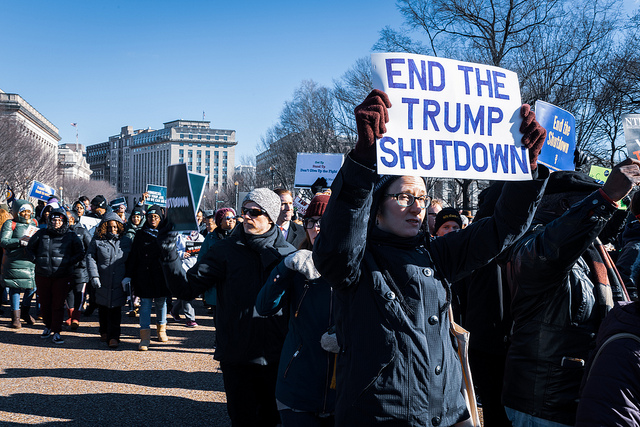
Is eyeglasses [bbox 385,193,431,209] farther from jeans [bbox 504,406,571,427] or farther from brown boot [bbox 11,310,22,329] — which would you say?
brown boot [bbox 11,310,22,329]

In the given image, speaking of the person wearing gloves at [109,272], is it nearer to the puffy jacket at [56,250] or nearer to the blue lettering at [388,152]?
the puffy jacket at [56,250]

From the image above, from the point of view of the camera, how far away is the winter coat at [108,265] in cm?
900

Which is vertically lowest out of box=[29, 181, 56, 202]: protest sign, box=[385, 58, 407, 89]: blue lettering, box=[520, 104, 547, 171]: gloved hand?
box=[520, 104, 547, 171]: gloved hand

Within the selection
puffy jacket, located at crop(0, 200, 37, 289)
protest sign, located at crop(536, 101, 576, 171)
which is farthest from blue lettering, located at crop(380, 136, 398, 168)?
puffy jacket, located at crop(0, 200, 37, 289)

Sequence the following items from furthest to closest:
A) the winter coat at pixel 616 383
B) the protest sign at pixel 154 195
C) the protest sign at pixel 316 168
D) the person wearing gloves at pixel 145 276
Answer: the protest sign at pixel 316 168 < the person wearing gloves at pixel 145 276 < the protest sign at pixel 154 195 < the winter coat at pixel 616 383

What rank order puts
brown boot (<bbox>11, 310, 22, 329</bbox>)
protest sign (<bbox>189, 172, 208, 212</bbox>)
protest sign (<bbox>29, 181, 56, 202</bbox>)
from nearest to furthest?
protest sign (<bbox>189, 172, 208, 212</bbox>) → brown boot (<bbox>11, 310, 22, 329</bbox>) → protest sign (<bbox>29, 181, 56, 202</bbox>)

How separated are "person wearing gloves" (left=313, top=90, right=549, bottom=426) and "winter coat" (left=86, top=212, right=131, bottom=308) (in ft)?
24.2

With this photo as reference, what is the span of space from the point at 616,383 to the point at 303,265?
1.84 m

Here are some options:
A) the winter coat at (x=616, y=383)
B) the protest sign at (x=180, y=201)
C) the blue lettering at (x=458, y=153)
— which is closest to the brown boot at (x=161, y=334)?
the protest sign at (x=180, y=201)

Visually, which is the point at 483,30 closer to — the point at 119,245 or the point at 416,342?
the point at 119,245

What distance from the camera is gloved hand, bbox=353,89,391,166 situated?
2094 mm

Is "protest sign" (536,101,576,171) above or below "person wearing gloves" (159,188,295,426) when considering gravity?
above

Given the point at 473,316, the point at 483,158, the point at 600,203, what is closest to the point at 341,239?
the point at 483,158

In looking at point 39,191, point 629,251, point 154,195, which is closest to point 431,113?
point 629,251
